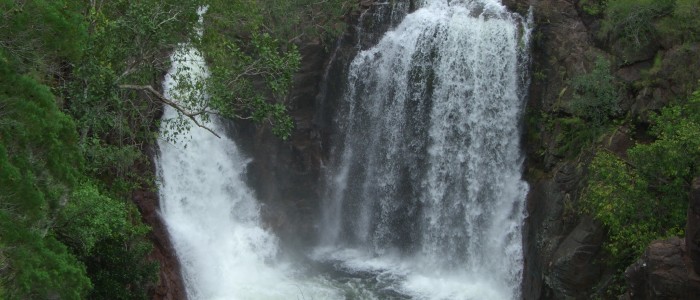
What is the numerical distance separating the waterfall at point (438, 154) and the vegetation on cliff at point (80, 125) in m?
6.25

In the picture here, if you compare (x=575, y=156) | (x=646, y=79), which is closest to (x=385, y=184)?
(x=575, y=156)

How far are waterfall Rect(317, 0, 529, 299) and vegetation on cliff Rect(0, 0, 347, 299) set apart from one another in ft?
20.5

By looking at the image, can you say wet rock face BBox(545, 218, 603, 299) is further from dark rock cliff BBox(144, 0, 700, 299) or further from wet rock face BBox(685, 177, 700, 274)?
wet rock face BBox(685, 177, 700, 274)

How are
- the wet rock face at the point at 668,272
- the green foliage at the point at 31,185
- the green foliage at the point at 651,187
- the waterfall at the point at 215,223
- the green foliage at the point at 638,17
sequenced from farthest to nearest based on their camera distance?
the waterfall at the point at 215,223
the green foliage at the point at 638,17
the green foliage at the point at 651,187
the wet rock face at the point at 668,272
the green foliage at the point at 31,185

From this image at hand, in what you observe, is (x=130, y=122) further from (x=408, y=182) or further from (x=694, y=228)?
(x=694, y=228)

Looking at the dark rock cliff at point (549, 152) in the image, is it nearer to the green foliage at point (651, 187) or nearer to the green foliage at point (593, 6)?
the green foliage at point (593, 6)

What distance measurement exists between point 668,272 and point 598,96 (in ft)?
23.1

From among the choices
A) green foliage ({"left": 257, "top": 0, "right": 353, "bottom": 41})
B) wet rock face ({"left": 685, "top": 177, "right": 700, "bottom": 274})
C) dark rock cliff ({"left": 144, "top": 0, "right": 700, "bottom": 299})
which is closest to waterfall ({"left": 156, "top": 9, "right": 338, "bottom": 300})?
dark rock cliff ({"left": 144, "top": 0, "right": 700, "bottom": 299})

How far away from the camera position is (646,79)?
18.9 metres

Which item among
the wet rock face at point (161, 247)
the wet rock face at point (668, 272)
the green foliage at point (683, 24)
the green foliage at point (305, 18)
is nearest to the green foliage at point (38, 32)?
the wet rock face at point (161, 247)

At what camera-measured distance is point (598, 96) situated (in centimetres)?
1909

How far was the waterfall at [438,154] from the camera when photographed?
2230 cm

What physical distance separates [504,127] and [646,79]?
497cm

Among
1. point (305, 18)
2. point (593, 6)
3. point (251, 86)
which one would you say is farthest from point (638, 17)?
point (305, 18)
